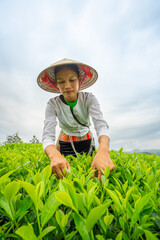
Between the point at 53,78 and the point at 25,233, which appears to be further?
the point at 53,78

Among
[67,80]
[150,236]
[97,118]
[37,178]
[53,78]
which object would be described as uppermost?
[53,78]

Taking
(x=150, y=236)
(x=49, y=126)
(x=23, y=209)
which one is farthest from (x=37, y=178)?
(x=49, y=126)

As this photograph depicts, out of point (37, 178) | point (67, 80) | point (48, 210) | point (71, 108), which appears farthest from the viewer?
point (71, 108)

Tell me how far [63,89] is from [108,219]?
1.93 meters

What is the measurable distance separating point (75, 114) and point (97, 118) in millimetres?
603

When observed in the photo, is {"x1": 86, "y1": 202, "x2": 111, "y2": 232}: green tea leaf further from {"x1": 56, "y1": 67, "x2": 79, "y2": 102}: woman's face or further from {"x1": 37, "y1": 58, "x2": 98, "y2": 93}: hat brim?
{"x1": 37, "y1": 58, "x2": 98, "y2": 93}: hat brim

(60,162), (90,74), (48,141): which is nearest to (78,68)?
(90,74)

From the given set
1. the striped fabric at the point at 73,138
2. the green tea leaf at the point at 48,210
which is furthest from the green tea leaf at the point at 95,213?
the striped fabric at the point at 73,138

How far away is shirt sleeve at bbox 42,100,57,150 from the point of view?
210cm

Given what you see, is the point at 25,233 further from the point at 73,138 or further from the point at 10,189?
the point at 73,138

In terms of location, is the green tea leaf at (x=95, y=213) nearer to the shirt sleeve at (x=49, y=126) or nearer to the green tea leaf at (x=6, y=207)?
the green tea leaf at (x=6, y=207)

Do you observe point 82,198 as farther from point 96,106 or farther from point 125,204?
point 96,106

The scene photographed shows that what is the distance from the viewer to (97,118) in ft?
7.50

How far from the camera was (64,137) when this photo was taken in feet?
10.4
